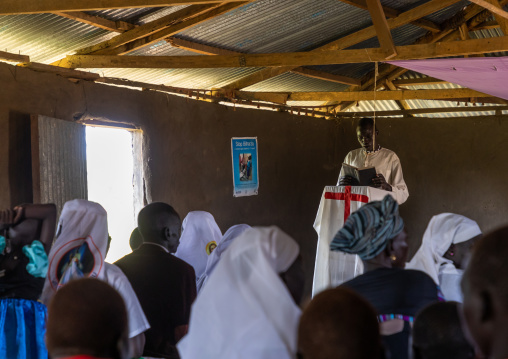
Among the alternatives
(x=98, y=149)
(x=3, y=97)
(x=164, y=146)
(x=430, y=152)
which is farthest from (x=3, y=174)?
(x=430, y=152)

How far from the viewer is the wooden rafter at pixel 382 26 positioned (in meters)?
5.02

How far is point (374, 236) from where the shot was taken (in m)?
2.61

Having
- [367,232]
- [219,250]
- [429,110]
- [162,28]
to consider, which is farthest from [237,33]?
[429,110]

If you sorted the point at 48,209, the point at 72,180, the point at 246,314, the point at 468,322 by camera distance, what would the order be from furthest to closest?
the point at 72,180 → the point at 48,209 → the point at 246,314 → the point at 468,322

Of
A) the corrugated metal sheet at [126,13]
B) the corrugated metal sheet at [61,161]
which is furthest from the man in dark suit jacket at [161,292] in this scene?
the corrugated metal sheet at [126,13]

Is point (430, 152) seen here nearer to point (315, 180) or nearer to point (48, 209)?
point (315, 180)

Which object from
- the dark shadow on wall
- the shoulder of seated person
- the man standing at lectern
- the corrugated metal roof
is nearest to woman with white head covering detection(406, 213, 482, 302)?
the shoulder of seated person

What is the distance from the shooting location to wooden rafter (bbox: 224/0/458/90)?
6.44 m

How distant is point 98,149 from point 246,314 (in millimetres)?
4637

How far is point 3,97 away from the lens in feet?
15.2

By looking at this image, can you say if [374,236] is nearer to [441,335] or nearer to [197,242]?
[441,335]

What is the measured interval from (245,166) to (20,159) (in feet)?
11.3

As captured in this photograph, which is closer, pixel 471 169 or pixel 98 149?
pixel 98 149

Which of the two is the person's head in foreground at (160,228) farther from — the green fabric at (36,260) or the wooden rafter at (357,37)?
the wooden rafter at (357,37)
